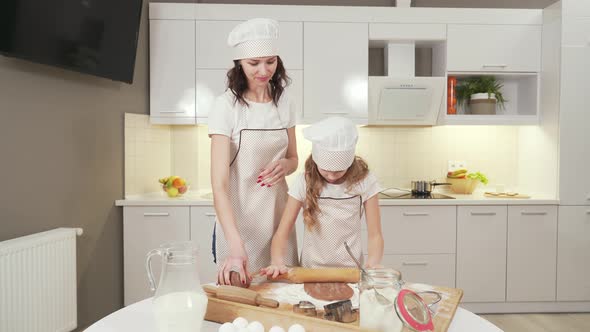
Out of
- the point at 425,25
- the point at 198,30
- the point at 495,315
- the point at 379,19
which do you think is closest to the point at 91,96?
the point at 198,30

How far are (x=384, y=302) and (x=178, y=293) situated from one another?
0.42 metres

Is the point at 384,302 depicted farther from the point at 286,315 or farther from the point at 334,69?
the point at 334,69

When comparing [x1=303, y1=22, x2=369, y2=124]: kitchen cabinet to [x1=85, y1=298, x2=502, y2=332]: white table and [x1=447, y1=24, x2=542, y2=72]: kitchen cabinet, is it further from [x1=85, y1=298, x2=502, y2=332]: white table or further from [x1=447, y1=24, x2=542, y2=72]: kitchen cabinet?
[x1=85, y1=298, x2=502, y2=332]: white table

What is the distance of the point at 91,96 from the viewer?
2.73 m

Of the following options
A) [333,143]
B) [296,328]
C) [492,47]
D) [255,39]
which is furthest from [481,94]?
[296,328]

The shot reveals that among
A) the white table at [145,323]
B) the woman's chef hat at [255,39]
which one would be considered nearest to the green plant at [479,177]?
the woman's chef hat at [255,39]

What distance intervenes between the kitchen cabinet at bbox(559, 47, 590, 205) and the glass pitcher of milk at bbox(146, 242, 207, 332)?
3118 mm

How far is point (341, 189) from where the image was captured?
171 centimetres

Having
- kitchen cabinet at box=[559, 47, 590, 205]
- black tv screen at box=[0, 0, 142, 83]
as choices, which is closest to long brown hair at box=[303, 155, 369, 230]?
black tv screen at box=[0, 0, 142, 83]

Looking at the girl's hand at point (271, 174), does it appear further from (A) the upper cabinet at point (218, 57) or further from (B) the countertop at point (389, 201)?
(A) the upper cabinet at point (218, 57)

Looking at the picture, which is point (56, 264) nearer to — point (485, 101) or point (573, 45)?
point (485, 101)

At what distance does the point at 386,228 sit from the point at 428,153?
35.9 inches

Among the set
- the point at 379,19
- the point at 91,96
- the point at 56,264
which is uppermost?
the point at 379,19

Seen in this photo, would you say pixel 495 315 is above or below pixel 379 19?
below
